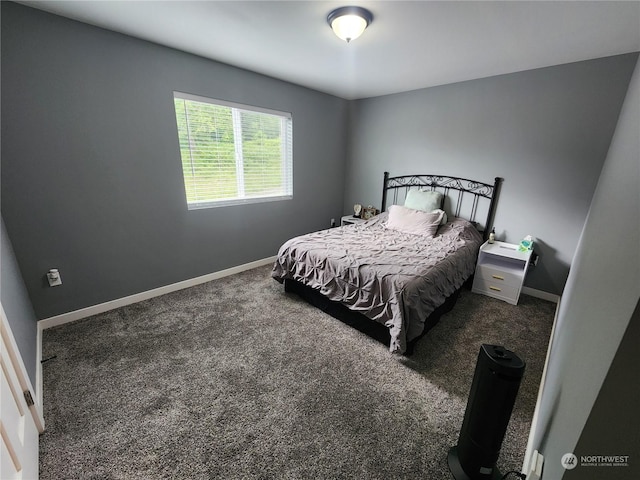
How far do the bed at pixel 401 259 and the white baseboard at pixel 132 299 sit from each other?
848 mm

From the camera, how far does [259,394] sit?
1.68m

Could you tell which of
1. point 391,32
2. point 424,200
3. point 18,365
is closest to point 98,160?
point 18,365

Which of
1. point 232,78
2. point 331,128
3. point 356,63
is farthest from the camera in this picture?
point 331,128

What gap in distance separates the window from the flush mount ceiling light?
1.60 meters

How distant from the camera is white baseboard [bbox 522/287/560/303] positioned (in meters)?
2.89

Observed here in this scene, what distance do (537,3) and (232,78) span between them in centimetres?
266

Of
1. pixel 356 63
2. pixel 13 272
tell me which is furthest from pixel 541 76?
pixel 13 272

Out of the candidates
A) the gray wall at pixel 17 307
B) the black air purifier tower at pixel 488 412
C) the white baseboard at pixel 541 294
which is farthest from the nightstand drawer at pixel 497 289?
the gray wall at pixel 17 307

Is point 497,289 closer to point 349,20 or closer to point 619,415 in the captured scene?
point 619,415

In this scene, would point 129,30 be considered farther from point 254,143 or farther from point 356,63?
point 356,63

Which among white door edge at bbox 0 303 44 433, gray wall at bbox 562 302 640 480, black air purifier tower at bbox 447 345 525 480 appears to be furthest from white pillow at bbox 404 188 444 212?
white door edge at bbox 0 303 44 433

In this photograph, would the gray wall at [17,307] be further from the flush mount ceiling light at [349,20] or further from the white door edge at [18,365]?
the flush mount ceiling light at [349,20]

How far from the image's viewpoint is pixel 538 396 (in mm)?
1693

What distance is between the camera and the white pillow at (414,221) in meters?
3.17
